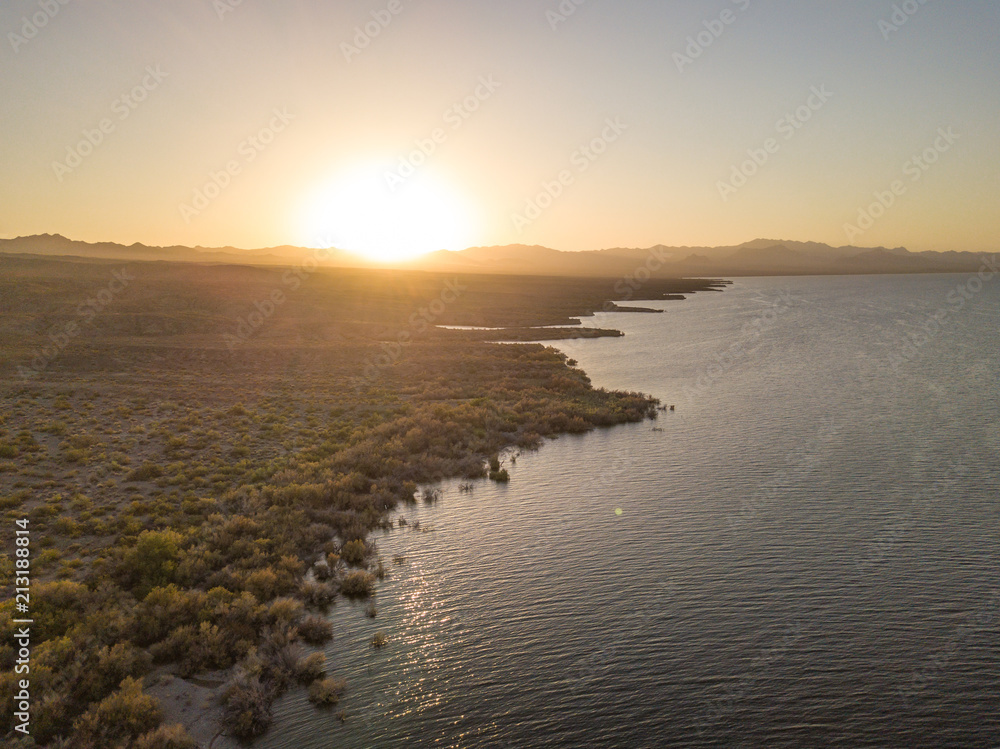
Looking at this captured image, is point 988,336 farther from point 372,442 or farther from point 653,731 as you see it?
point 653,731

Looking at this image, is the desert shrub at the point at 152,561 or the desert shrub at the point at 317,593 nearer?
the desert shrub at the point at 152,561

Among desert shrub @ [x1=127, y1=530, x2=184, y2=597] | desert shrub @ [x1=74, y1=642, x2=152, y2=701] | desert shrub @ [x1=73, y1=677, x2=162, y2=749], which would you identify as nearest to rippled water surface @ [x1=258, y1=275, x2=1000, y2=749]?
desert shrub @ [x1=73, y1=677, x2=162, y2=749]

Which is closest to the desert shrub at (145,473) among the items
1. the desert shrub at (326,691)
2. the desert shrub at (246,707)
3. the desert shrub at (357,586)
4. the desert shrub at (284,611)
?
the desert shrub at (357,586)

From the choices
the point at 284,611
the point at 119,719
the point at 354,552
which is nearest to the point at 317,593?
the point at 284,611

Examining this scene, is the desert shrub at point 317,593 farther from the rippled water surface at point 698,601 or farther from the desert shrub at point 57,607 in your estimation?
the desert shrub at point 57,607

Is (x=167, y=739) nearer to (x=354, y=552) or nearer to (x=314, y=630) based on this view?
(x=314, y=630)
